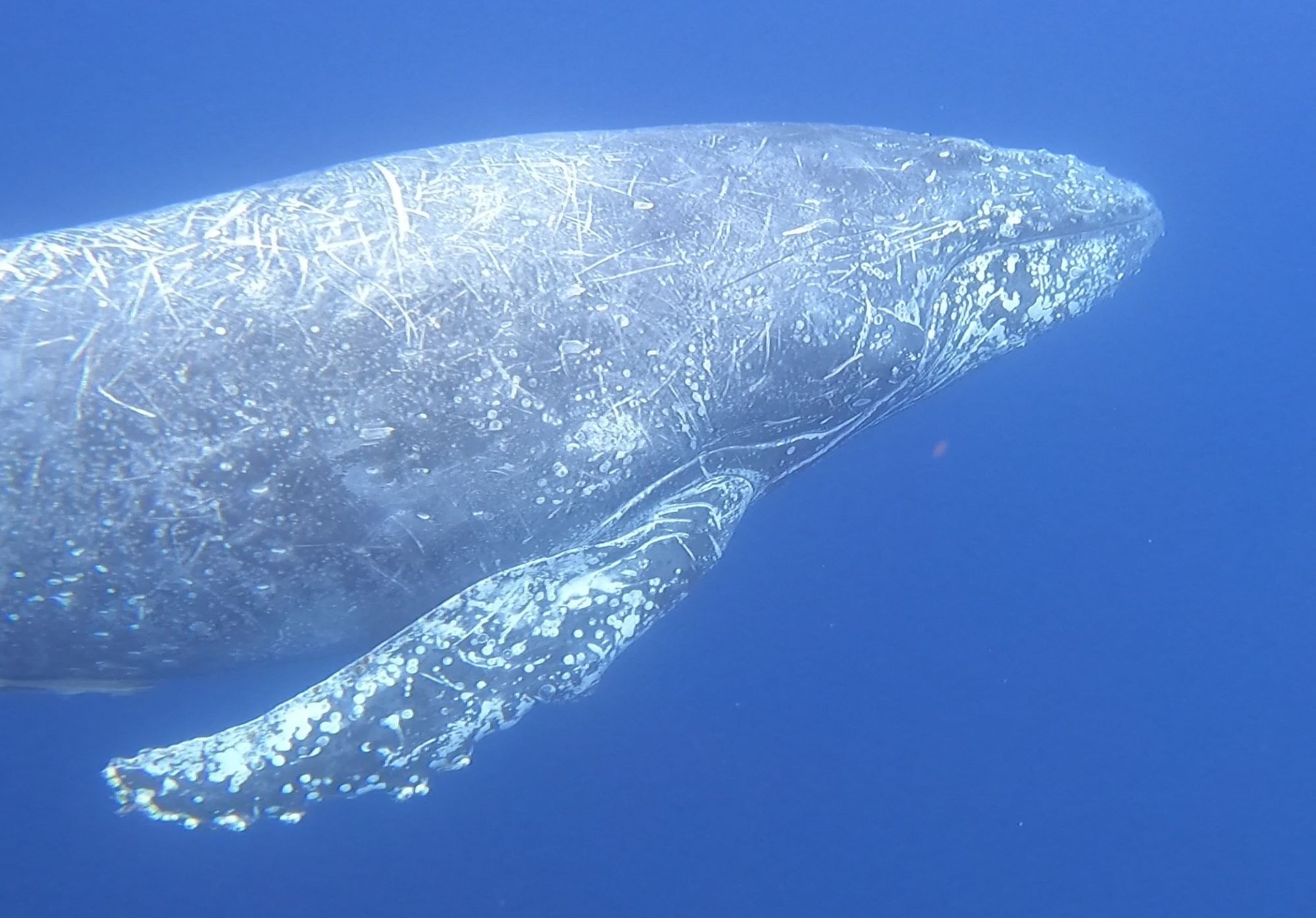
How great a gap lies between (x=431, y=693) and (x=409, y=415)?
5.65 ft

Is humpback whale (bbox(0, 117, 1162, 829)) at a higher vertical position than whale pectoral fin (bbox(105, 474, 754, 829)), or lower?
higher

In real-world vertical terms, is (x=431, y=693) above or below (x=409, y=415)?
below

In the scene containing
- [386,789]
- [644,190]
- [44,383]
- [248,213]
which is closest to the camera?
[44,383]

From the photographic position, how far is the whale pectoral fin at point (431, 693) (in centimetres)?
559

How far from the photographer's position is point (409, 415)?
5879mm

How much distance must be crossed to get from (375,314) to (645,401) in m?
1.82

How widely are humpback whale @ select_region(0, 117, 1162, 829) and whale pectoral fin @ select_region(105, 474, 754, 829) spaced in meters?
0.02

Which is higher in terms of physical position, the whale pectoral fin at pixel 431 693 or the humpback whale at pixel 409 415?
the humpback whale at pixel 409 415

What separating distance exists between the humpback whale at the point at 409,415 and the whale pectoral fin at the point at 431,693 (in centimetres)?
2

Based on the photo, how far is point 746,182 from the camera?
7.05 metres

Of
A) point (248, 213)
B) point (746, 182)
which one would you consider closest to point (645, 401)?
point (746, 182)

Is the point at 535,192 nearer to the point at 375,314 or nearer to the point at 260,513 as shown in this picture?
the point at 375,314

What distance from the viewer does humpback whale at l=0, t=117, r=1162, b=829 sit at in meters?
5.58

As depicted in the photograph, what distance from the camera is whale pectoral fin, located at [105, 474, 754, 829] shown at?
559cm
